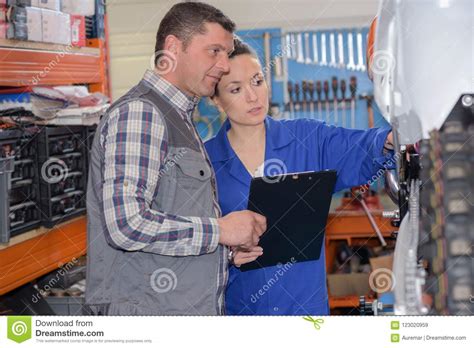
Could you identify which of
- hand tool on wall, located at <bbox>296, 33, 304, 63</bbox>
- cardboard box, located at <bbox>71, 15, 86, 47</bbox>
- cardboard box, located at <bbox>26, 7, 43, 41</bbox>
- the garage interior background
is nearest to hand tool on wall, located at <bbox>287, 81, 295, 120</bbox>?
the garage interior background

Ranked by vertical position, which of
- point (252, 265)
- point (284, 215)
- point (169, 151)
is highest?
point (169, 151)

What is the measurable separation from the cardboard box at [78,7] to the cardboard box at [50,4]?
0.27ft

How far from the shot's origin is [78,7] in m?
2.72

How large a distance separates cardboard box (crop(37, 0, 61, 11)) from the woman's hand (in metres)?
1.29

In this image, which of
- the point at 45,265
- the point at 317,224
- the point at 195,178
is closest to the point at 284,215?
the point at 317,224

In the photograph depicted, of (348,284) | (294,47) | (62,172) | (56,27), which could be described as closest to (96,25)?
(56,27)

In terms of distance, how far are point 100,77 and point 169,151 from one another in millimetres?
1730

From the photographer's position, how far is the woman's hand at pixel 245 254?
149cm

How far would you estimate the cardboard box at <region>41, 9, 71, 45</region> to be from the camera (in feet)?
7.86

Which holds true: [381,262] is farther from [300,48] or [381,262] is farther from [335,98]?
[300,48]

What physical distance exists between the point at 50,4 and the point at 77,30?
0.90 feet

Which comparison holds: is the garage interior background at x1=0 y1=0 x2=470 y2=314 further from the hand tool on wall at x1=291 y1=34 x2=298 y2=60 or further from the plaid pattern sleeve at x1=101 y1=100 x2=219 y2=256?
the plaid pattern sleeve at x1=101 y1=100 x2=219 y2=256

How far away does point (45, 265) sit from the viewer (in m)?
2.33

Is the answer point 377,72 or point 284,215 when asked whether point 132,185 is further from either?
point 377,72
